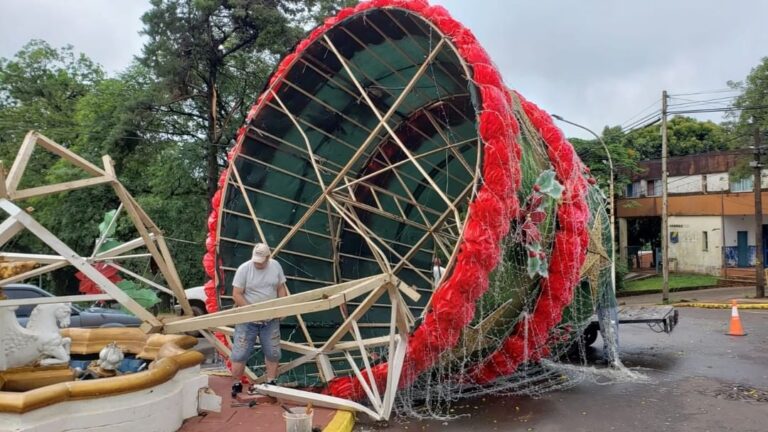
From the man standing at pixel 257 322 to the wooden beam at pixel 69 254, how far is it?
43.3 inches

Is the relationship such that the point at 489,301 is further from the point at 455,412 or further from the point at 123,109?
the point at 123,109

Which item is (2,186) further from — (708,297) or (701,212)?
(701,212)

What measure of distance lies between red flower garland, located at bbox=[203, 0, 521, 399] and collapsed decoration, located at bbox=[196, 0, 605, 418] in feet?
0.04

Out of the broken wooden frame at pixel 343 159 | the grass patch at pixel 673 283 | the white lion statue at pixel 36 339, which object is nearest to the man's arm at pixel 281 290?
the broken wooden frame at pixel 343 159

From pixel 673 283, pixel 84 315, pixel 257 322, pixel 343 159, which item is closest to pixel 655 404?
pixel 257 322

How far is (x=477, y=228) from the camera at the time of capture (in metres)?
5.92

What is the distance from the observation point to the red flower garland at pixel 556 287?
7348 mm

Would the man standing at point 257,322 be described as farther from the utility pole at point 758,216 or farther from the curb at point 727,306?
the utility pole at point 758,216

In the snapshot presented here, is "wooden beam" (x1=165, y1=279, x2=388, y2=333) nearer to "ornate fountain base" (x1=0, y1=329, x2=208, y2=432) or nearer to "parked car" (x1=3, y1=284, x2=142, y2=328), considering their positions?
"ornate fountain base" (x1=0, y1=329, x2=208, y2=432)

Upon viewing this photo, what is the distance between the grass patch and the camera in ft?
89.4

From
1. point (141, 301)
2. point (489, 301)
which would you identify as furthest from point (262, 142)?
point (489, 301)

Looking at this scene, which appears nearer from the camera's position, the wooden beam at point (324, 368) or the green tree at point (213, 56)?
the wooden beam at point (324, 368)

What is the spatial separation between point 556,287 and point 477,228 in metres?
1.99

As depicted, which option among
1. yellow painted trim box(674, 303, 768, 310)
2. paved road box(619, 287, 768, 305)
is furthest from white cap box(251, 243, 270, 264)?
paved road box(619, 287, 768, 305)
